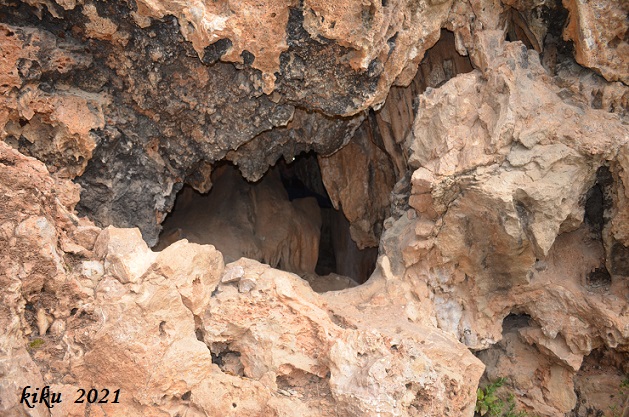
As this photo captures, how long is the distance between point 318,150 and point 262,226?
1522 mm

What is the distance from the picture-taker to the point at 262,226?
6367 mm

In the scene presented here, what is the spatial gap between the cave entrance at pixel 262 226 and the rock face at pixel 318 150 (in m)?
0.95

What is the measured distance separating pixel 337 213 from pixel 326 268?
0.82 metres

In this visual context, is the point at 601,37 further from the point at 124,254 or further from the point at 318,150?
the point at 124,254

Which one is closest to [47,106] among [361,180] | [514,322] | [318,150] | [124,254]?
[124,254]

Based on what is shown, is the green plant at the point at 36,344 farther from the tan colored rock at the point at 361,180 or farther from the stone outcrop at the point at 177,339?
the tan colored rock at the point at 361,180

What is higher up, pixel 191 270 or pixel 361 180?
pixel 361 180

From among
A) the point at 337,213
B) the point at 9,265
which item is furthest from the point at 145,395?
the point at 337,213

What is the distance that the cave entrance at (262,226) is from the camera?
5902 millimetres

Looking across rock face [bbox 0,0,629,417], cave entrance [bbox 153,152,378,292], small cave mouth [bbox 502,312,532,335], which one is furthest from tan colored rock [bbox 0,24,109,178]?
small cave mouth [bbox 502,312,532,335]

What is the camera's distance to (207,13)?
3.64m

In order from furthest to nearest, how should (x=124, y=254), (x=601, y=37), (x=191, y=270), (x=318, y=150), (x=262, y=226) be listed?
1. (x=262, y=226)
2. (x=318, y=150)
3. (x=601, y=37)
4. (x=191, y=270)
5. (x=124, y=254)

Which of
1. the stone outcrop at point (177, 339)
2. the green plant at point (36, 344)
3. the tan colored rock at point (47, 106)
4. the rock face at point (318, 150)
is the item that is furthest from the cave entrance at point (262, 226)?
the green plant at point (36, 344)

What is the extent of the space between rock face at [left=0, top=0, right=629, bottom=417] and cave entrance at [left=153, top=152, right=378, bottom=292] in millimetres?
950
